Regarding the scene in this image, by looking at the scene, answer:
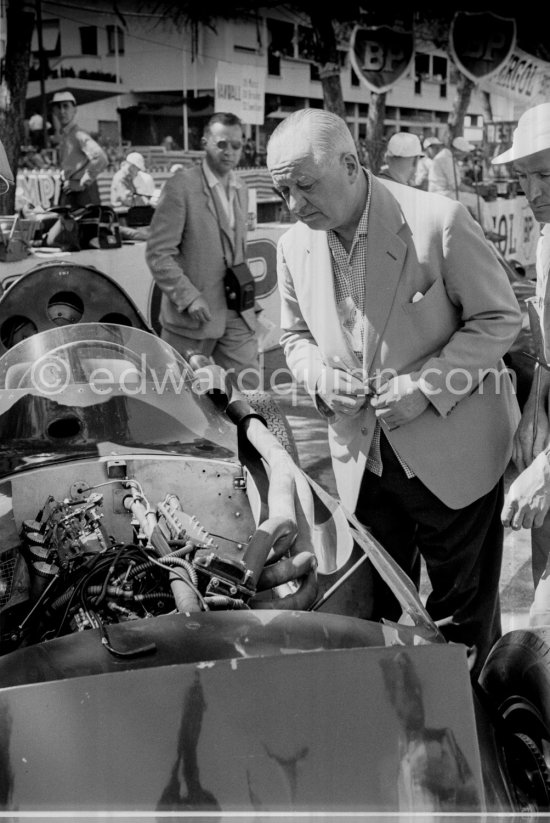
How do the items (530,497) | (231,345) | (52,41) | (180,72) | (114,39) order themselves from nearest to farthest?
(530,497)
(231,345)
(114,39)
(52,41)
(180,72)

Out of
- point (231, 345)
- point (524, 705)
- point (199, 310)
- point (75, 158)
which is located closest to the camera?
point (524, 705)

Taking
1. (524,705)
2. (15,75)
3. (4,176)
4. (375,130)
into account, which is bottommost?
(524,705)

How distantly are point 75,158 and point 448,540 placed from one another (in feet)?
26.3

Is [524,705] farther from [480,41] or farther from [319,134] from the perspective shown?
[480,41]

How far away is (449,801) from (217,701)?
0.45 metres

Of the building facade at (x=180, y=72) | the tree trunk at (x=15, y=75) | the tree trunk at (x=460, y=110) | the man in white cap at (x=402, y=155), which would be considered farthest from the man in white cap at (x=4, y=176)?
the tree trunk at (x=460, y=110)

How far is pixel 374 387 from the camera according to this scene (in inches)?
116

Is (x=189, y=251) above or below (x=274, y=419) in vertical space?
above

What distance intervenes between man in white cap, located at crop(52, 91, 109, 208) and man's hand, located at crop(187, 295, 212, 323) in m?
4.96

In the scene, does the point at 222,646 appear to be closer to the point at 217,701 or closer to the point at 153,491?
the point at 217,701

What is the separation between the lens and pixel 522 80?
1330 cm

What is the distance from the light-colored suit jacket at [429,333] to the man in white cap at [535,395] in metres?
0.14

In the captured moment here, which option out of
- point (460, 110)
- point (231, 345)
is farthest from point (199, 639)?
point (460, 110)

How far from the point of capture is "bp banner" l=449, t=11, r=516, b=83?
36.3ft
